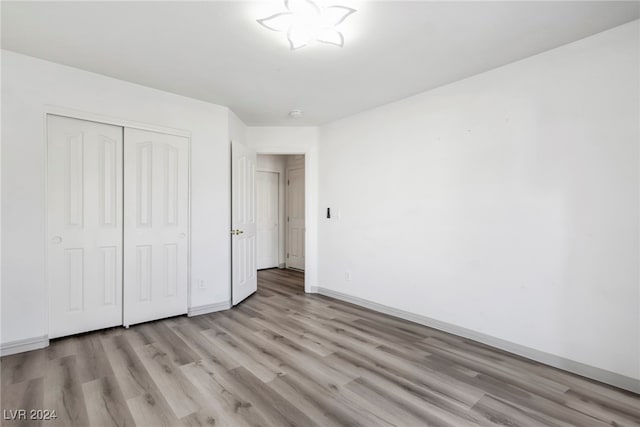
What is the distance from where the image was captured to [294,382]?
7.11 feet

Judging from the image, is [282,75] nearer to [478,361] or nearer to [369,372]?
[369,372]

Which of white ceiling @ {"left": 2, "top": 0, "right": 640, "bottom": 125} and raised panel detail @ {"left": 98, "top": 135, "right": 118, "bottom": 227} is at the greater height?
white ceiling @ {"left": 2, "top": 0, "right": 640, "bottom": 125}

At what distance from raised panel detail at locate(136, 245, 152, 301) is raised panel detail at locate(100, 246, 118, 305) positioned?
196mm

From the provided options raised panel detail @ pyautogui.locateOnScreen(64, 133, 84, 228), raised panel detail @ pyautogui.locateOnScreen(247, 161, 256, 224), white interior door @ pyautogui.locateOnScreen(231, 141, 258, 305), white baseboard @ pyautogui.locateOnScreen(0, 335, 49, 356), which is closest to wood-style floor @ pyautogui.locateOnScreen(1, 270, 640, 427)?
white baseboard @ pyautogui.locateOnScreen(0, 335, 49, 356)

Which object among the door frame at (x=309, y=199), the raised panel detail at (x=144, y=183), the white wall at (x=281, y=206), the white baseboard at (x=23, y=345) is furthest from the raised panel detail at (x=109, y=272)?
the white wall at (x=281, y=206)

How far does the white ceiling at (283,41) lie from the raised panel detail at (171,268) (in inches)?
69.4

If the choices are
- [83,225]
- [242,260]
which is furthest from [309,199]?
[83,225]

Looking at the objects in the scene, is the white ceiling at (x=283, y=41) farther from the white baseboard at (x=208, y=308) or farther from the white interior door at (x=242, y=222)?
the white baseboard at (x=208, y=308)

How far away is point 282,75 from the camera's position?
2.94 meters

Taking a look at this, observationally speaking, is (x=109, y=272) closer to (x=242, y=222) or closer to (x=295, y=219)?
(x=242, y=222)

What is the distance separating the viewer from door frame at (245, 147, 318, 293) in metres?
4.63

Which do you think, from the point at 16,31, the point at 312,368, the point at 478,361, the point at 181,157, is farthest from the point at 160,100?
the point at 478,361

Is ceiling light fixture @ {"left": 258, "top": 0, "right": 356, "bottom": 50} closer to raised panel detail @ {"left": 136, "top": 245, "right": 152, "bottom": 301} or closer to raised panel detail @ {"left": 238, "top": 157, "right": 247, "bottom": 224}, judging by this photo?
raised panel detail @ {"left": 238, "top": 157, "right": 247, "bottom": 224}

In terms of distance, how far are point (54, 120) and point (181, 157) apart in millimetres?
1120
